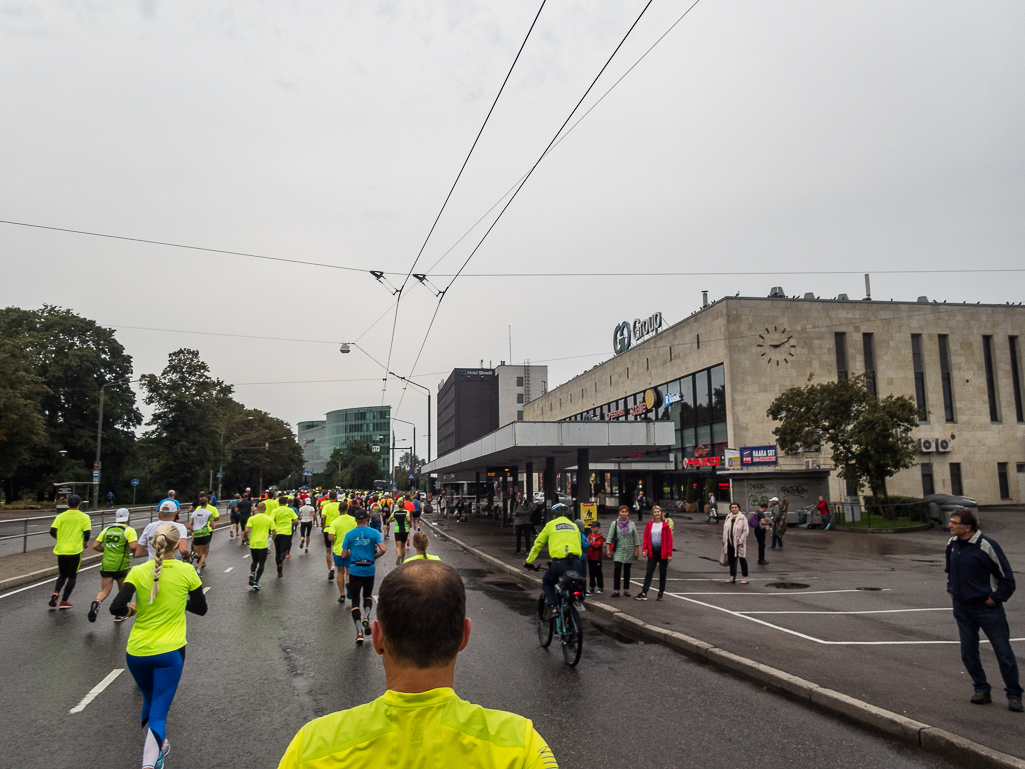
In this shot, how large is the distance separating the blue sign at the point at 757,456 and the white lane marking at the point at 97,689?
1384 inches

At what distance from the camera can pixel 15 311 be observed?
53.8 m

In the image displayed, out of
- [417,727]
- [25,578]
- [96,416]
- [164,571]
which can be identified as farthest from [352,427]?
[417,727]

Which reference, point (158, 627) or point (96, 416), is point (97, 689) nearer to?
point (158, 627)

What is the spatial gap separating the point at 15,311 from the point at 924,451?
209 feet

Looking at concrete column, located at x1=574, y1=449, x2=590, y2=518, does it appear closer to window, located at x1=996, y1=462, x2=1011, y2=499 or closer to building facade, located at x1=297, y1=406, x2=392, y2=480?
window, located at x1=996, y1=462, x2=1011, y2=499

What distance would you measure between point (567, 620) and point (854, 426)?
2691 cm

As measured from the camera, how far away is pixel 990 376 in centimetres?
4488

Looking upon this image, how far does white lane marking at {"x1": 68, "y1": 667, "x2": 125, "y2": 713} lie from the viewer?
21.3 ft

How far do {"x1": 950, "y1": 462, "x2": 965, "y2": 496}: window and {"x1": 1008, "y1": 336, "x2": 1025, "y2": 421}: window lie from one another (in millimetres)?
6188

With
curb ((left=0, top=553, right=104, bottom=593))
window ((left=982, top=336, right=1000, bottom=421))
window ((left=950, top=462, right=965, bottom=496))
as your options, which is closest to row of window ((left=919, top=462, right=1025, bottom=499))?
window ((left=950, top=462, right=965, bottom=496))

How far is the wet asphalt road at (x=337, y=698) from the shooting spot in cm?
548

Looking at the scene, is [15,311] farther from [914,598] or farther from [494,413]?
[494,413]

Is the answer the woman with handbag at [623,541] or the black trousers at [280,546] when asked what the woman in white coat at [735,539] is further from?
the black trousers at [280,546]

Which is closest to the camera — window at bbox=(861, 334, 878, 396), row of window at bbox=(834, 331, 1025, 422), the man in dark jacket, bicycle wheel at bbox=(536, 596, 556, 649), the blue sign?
the man in dark jacket
